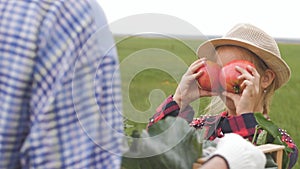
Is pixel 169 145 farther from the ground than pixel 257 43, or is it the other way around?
pixel 257 43

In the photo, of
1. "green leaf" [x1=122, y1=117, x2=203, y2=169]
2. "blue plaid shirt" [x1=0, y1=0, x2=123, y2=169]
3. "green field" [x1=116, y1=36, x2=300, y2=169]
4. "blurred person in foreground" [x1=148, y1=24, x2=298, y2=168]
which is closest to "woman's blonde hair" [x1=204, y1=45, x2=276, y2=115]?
"blurred person in foreground" [x1=148, y1=24, x2=298, y2=168]

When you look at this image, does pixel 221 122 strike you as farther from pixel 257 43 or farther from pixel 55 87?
pixel 55 87

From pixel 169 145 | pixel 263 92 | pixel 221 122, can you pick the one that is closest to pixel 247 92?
pixel 221 122

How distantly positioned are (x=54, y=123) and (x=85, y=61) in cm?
10

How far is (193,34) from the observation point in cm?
142

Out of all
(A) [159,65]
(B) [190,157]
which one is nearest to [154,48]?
(A) [159,65]

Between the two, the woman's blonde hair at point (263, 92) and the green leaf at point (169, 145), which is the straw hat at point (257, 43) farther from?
the green leaf at point (169, 145)

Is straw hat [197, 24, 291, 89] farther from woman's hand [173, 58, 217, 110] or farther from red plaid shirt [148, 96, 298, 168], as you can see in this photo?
woman's hand [173, 58, 217, 110]

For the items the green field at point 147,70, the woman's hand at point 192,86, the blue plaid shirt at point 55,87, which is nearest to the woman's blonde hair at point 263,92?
the woman's hand at point 192,86

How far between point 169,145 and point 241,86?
3.45 ft

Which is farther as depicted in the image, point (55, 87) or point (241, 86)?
point (241, 86)

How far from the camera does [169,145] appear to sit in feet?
4.03

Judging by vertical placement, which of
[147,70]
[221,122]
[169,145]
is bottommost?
[221,122]

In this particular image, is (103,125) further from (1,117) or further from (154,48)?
(154,48)
